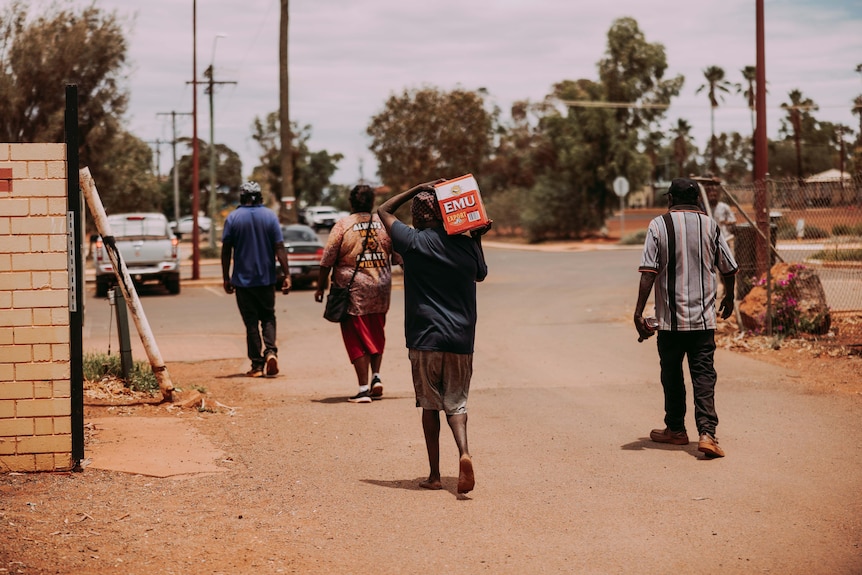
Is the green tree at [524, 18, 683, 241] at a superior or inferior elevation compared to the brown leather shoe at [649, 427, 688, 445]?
superior

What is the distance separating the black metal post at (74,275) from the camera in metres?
6.81

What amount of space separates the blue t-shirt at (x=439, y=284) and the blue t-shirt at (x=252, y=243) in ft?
15.7

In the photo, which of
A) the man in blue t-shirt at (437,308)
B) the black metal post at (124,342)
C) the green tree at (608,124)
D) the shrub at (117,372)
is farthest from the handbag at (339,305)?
the green tree at (608,124)

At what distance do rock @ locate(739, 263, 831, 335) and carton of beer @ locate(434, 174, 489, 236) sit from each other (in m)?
7.91

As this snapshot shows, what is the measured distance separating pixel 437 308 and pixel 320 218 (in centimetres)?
6880

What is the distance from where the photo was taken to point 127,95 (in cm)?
→ 2991

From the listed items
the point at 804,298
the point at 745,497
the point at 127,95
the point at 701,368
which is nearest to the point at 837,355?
the point at 804,298

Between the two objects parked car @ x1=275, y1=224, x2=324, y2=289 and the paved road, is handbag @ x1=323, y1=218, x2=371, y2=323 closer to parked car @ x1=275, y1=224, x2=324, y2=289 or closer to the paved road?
the paved road

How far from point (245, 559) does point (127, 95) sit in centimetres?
2649

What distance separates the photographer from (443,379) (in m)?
6.63

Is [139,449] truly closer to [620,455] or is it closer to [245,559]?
[245,559]

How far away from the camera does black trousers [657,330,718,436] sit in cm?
749

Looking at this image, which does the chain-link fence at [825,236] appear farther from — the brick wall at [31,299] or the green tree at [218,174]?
the green tree at [218,174]

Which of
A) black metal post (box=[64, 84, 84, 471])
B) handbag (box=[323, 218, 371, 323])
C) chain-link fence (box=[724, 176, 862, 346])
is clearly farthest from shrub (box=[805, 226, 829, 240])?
black metal post (box=[64, 84, 84, 471])
